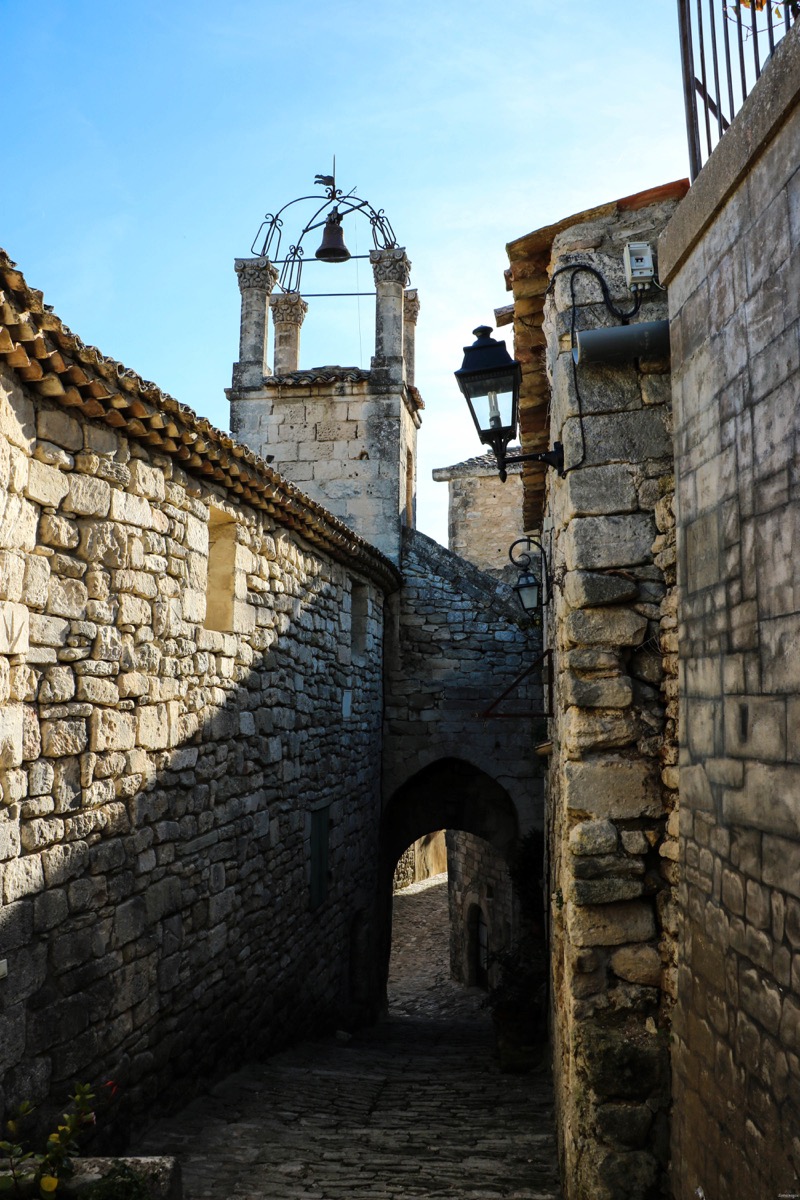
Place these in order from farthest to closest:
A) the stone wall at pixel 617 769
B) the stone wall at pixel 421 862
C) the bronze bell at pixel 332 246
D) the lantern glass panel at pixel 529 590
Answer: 1. the stone wall at pixel 421 862
2. the bronze bell at pixel 332 246
3. the lantern glass panel at pixel 529 590
4. the stone wall at pixel 617 769

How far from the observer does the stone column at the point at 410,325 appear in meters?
12.9

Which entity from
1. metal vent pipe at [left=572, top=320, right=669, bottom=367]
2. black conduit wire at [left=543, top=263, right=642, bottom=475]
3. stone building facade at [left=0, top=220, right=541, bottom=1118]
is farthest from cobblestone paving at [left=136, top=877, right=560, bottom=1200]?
metal vent pipe at [left=572, top=320, right=669, bottom=367]

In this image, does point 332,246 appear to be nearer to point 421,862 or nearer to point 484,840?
point 484,840

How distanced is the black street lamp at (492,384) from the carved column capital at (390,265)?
819cm

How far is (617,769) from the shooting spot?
12.6 ft

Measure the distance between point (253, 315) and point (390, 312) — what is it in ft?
6.24

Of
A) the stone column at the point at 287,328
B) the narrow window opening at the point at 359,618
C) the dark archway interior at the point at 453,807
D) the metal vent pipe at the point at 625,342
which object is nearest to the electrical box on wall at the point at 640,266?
the metal vent pipe at the point at 625,342

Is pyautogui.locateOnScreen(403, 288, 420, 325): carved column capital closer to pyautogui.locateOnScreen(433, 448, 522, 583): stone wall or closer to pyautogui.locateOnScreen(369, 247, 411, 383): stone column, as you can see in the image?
pyautogui.locateOnScreen(369, 247, 411, 383): stone column

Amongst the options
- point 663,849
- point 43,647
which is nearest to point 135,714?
point 43,647

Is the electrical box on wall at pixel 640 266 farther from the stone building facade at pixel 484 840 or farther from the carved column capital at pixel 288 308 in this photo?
the carved column capital at pixel 288 308

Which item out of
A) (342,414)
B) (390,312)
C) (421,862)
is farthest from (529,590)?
(421,862)

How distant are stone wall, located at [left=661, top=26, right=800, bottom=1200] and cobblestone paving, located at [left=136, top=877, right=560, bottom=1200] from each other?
5.13ft

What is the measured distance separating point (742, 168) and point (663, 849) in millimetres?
2547

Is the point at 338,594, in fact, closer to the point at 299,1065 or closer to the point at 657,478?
the point at 299,1065
